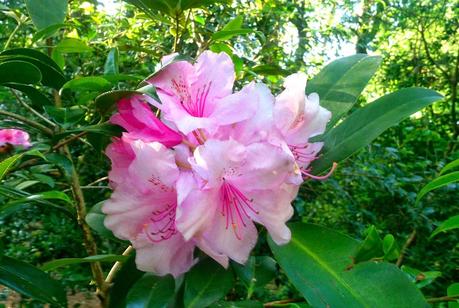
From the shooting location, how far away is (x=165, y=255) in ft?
1.68

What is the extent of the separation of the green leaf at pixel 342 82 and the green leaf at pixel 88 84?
0.27 metres

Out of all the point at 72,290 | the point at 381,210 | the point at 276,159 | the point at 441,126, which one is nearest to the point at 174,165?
the point at 276,159

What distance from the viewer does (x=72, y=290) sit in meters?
2.37

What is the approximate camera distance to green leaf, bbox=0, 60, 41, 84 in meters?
0.57

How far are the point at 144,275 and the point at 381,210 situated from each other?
9.16ft

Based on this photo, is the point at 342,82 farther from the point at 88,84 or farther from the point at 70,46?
the point at 70,46

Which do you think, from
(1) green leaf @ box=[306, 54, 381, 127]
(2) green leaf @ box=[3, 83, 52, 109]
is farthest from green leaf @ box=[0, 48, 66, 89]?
(1) green leaf @ box=[306, 54, 381, 127]

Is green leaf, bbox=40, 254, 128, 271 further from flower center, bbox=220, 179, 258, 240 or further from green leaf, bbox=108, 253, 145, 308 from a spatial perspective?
flower center, bbox=220, 179, 258, 240

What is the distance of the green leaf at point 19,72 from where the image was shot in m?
0.57

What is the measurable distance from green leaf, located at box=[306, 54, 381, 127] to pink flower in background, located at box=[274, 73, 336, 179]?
7 centimetres

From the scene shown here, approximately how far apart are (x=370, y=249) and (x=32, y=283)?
43 cm

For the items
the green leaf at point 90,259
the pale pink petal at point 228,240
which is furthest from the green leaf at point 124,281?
the pale pink petal at point 228,240

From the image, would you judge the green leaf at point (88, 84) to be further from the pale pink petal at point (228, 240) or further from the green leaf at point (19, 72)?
the pale pink petal at point (228, 240)

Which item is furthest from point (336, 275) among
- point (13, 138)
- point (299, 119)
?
point (13, 138)
